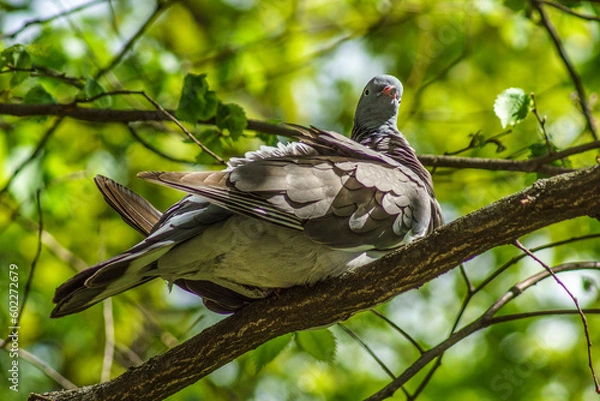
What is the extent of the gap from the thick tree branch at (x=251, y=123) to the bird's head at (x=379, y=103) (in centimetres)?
38

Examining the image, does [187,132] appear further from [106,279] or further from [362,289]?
[362,289]

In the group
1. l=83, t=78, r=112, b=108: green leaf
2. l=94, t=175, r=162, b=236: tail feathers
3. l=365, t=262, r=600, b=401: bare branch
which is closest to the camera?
l=365, t=262, r=600, b=401: bare branch

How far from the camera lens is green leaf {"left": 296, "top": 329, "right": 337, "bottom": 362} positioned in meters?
4.11

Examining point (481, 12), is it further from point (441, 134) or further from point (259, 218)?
point (259, 218)

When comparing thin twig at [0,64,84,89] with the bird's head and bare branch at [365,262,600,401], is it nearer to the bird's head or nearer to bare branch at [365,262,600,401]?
the bird's head

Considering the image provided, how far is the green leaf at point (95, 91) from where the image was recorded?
424 cm

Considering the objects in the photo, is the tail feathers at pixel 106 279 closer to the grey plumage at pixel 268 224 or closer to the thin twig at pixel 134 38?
the grey plumage at pixel 268 224

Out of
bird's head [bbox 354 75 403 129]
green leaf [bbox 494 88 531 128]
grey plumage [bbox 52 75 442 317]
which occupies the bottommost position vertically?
grey plumage [bbox 52 75 442 317]

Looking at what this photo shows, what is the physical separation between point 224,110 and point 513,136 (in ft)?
13.2

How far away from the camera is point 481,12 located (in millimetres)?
6891

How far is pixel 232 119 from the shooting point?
4352 mm

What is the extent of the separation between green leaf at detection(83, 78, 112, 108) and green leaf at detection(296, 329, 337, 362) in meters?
1.78

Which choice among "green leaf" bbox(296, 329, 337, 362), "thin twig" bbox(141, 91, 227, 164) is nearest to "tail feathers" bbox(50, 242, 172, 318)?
"thin twig" bbox(141, 91, 227, 164)

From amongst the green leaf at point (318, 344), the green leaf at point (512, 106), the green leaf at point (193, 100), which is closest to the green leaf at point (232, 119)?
the green leaf at point (193, 100)
